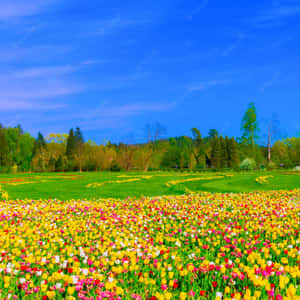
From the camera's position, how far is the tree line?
4428 centimetres

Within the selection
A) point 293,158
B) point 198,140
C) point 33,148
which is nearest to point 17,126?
point 33,148

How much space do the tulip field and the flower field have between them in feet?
0.04

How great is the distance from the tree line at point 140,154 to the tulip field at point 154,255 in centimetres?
3118

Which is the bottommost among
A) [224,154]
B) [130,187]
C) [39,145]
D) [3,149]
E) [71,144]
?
[130,187]

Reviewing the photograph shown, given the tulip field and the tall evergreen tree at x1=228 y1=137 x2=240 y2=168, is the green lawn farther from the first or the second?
the tall evergreen tree at x1=228 y1=137 x2=240 y2=168

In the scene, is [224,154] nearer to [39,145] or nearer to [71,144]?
[71,144]

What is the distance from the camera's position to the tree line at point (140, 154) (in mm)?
44275

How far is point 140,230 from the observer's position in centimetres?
540

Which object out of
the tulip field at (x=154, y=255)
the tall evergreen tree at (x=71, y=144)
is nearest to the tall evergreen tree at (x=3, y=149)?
the tall evergreen tree at (x=71, y=144)

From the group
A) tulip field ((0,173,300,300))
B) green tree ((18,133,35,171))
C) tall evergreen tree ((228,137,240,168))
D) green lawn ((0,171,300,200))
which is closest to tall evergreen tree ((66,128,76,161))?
green tree ((18,133,35,171))

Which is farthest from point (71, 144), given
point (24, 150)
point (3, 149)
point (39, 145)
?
point (3, 149)

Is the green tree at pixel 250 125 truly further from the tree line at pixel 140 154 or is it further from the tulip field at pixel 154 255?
the tulip field at pixel 154 255

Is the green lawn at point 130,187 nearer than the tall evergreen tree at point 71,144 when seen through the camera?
Yes

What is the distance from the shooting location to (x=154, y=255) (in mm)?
3736
